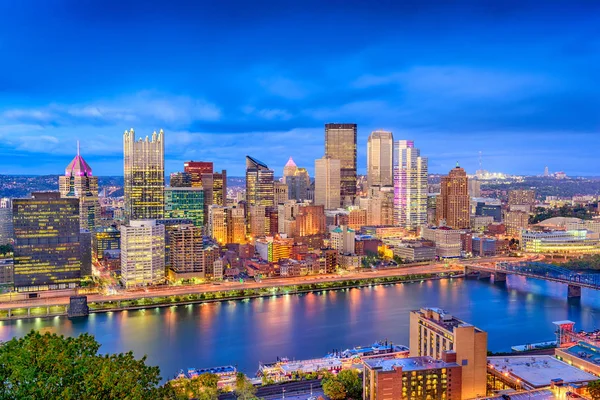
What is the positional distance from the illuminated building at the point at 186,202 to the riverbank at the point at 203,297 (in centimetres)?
1186

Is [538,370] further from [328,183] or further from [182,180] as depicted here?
[328,183]

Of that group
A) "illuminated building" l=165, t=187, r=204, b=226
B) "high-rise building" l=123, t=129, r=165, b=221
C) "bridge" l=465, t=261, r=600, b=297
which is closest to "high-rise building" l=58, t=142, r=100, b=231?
"high-rise building" l=123, t=129, r=165, b=221

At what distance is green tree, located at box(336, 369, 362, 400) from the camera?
879 cm

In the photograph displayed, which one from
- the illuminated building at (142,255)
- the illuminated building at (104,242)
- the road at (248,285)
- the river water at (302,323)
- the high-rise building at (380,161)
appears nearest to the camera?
the river water at (302,323)

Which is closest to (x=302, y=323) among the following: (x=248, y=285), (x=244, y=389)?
(x=248, y=285)

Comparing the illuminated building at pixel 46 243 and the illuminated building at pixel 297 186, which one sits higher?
the illuminated building at pixel 297 186

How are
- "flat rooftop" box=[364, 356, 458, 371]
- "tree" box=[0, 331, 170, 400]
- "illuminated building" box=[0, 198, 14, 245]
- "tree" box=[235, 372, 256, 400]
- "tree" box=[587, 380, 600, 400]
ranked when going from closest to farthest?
"tree" box=[0, 331, 170, 400] < "tree" box=[587, 380, 600, 400] < "flat rooftop" box=[364, 356, 458, 371] < "tree" box=[235, 372, 256, 400] < "illuminated building" box=[0, 198, 14, 245]

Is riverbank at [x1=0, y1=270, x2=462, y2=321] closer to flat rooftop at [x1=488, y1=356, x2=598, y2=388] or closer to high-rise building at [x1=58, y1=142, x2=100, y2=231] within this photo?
flat rooftop at [x1=488, y1=356, x2=598, y2=388]

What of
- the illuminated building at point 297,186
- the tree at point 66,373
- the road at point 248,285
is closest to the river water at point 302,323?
the road at point 248,285

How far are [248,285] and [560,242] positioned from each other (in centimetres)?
1545

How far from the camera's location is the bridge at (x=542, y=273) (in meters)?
17.1

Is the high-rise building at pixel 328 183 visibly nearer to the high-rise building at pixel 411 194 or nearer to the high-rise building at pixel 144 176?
the high-rise building at pixel 411 194

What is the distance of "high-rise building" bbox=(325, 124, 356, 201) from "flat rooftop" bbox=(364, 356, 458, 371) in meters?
36.6

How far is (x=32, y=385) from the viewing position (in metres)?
4.79
